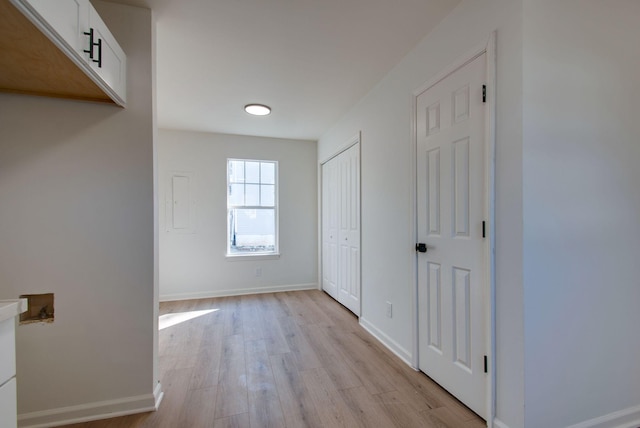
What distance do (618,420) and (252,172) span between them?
4411 millimetres

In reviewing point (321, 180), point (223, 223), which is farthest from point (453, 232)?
point (223, 223)

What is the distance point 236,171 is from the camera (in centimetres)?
442

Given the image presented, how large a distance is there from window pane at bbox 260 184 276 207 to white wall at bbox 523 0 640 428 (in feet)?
12.2

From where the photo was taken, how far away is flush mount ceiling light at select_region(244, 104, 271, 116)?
→ 3178 mm

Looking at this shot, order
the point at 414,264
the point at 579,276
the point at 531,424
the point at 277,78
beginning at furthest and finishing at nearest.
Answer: the point at 277,78 < the point at 414,264 < the point at 579,276 < the point at 531,424

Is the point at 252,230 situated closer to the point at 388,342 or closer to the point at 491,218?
the point at 388,342

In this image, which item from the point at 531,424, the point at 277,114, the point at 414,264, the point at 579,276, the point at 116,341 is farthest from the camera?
the point at 277,114

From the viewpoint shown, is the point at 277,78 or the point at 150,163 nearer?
the point at 150,163

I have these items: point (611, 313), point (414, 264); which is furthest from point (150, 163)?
point (611, 313)

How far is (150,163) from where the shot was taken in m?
1.73

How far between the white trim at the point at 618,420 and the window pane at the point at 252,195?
4.10m

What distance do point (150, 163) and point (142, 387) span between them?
138 centimetres

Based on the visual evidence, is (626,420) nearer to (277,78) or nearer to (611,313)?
(611,313)

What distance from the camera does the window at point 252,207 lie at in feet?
14.4
